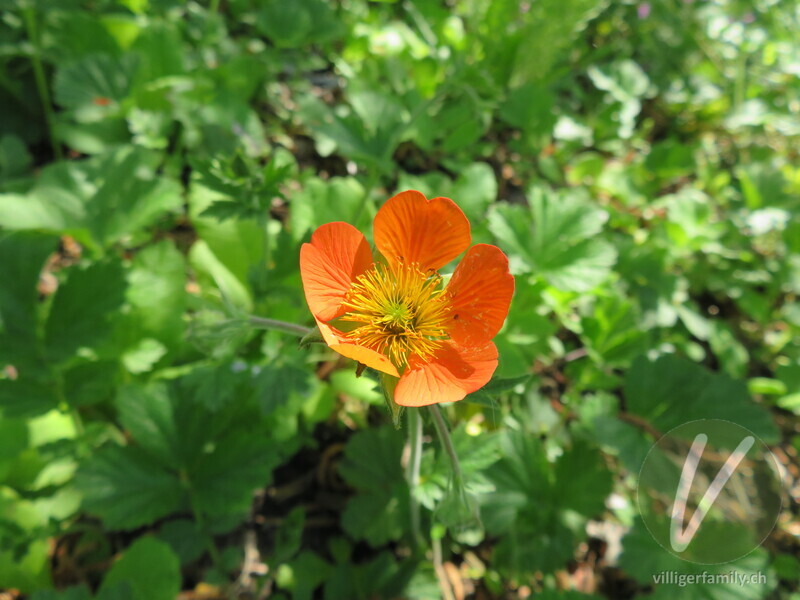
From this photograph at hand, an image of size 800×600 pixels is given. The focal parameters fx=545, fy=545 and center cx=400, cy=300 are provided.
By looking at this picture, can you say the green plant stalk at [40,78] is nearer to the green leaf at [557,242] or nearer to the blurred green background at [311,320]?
the blurred green background at [311,320]

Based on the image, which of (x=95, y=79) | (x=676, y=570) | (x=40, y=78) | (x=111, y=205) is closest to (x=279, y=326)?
(x=111, y=205)

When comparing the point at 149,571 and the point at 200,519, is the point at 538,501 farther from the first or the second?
the point at 149,571

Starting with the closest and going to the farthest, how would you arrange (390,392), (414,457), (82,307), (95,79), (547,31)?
(390,392) < (414,457) < (82,307) < (95,79) < (547,31)

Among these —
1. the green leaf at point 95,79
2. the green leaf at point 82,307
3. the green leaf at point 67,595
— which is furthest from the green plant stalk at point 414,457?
the green leaf at point 95,79

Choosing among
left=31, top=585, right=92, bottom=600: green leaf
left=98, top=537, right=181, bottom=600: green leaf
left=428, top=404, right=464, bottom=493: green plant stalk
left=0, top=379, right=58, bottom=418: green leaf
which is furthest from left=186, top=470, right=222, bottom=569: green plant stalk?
left=428, top=404, right=464, bottom=493: green plant stalk

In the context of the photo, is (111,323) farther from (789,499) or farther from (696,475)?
(789,499)
